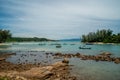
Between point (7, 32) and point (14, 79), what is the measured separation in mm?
188237

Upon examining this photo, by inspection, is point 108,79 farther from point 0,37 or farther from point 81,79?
point 0,37

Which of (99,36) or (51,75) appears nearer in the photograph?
(51,75)

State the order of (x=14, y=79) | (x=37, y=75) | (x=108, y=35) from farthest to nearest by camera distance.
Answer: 1. (x=108, y=35)
2. (x=37, y=75)
3. (x=14, y=79)

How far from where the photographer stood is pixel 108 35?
188125mm

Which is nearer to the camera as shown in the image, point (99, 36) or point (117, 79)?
point (117, 79)

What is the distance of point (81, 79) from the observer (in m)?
26.0

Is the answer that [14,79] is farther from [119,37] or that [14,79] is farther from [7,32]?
[7,32]

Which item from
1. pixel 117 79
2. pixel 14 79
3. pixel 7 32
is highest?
pixel 7 32

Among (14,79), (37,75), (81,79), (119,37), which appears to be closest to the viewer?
(14,79)

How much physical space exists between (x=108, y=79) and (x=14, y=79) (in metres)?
14.3

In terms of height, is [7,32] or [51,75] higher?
[7,32]

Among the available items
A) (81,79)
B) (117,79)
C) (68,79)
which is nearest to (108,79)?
(117,79)

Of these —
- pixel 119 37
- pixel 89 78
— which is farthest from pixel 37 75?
pixel 119 37

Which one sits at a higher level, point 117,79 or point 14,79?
point 14,79
